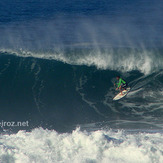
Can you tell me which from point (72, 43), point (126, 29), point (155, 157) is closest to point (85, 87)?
point (72, 43)

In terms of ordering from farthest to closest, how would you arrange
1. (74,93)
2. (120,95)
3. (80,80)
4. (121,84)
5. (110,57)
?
(110,57) < (80,80) < (74,93) < (121,84) < (120,95)

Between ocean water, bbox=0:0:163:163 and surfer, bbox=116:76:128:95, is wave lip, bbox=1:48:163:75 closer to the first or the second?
ocean water, bbox=0:0:163:163

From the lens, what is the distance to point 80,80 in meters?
22.1

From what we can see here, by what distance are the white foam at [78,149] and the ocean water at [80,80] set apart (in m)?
0.05

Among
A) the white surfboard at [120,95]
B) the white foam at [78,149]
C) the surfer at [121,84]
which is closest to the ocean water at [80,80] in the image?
the white foam at [78,149]

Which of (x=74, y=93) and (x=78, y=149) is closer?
(x=78, y=149)

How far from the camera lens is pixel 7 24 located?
3012 centimetres

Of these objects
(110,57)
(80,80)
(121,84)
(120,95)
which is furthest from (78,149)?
(110,57)

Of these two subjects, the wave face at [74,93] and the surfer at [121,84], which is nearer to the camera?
the wave face at [74,93]

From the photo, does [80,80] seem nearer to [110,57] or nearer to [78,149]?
[110,57]

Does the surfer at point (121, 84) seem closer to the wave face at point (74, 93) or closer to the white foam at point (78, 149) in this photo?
the wave face at point (74, 93)

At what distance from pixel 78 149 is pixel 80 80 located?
8970 mm

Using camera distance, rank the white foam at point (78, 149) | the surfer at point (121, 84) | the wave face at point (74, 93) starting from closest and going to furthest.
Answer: the white foam at point (78, 149) < the wave face at point (74, 93) < the surfer at point (121, 84)

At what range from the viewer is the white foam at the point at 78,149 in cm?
1327
